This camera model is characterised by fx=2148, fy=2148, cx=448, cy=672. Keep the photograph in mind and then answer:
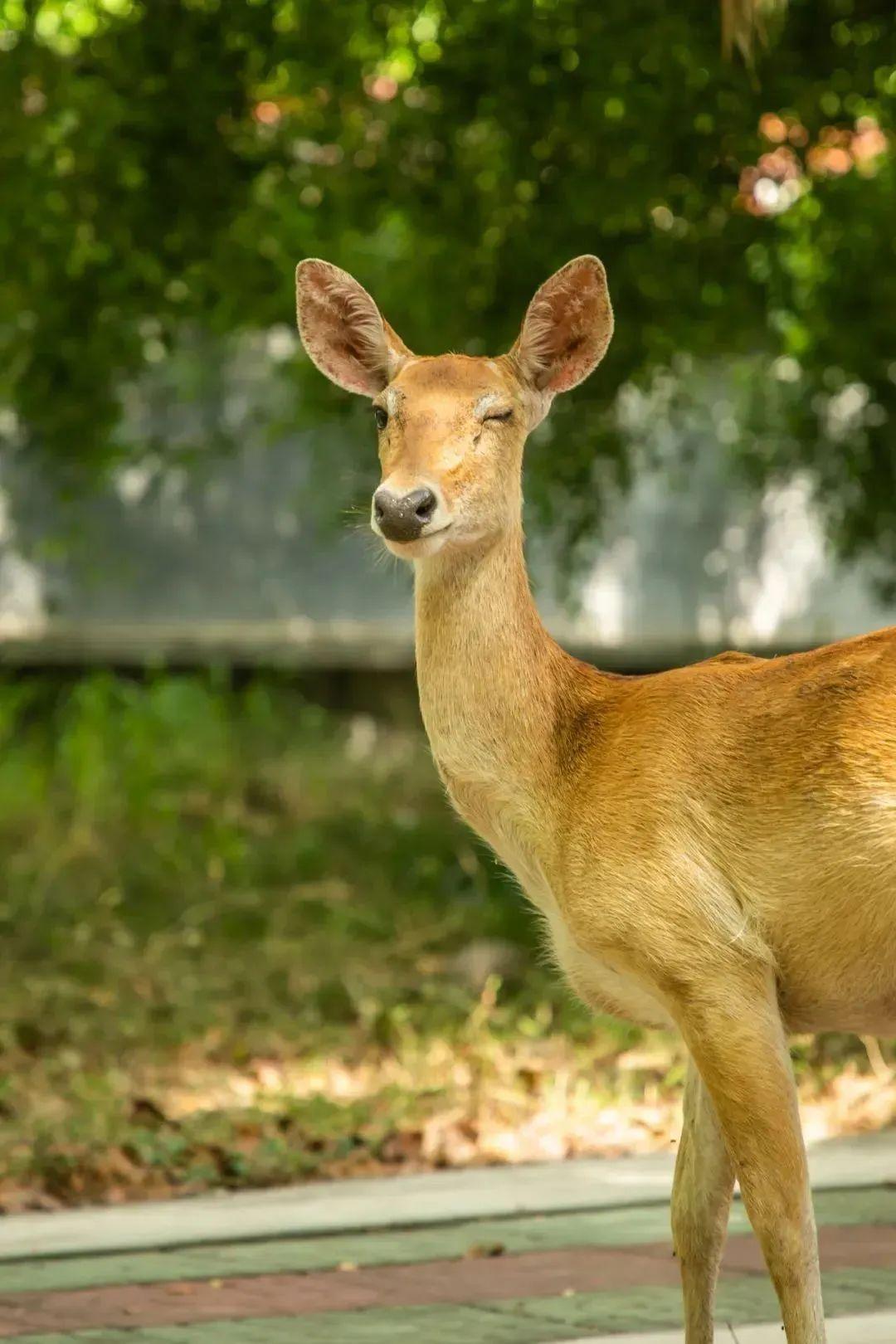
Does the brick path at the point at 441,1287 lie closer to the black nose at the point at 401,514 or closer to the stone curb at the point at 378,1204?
the stone curb at the point at 378,1204

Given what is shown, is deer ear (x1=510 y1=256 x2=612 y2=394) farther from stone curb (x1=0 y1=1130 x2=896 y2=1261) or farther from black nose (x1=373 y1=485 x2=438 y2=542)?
stone curb (x1=0 y1=1130 x2=896 y2=1261)

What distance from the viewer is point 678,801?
5074 millimetres

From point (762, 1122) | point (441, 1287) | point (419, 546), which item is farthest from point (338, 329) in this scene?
point (441, 1287)

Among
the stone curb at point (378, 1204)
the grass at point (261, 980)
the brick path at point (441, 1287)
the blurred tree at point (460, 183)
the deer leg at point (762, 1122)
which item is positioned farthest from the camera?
the blurred tree at point (460, 183)

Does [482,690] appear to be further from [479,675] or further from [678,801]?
[678,801]

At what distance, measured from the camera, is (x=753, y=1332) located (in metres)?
5.87

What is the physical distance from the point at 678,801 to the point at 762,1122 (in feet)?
2.51

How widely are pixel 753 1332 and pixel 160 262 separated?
7016 mm

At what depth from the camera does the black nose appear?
484cm

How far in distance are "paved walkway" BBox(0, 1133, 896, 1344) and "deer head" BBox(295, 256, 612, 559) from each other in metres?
2.33

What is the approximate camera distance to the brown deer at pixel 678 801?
16.0 feet

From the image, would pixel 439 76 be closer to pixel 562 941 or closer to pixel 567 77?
pixel 567 77

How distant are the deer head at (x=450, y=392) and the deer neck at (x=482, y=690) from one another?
0.46 ft

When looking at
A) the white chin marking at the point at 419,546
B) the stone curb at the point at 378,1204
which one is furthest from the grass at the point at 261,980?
the white chin marking at the point at 419,546
